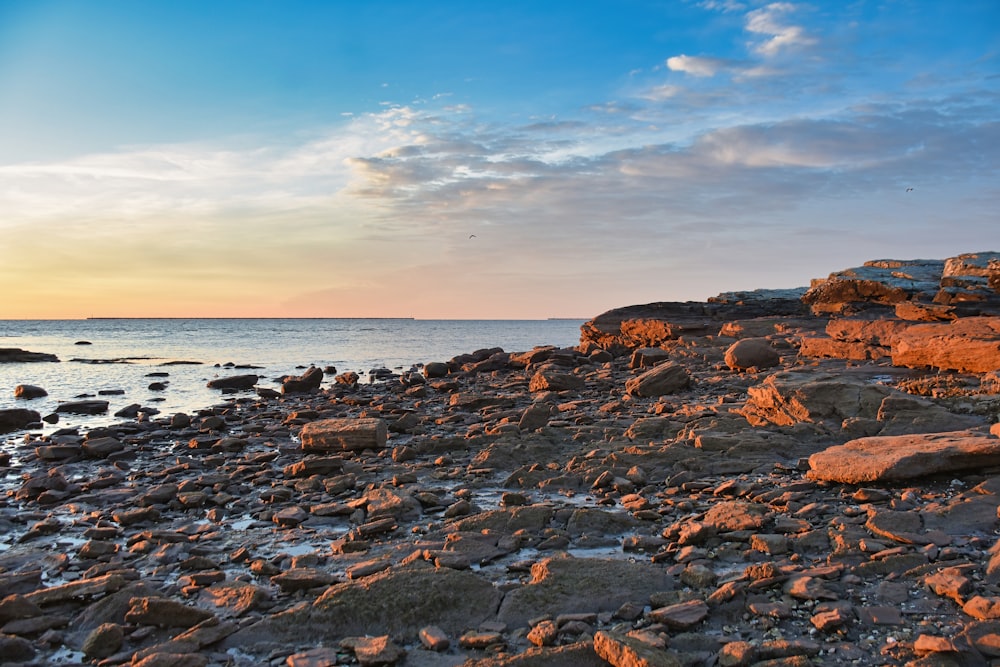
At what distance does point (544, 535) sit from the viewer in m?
6.68

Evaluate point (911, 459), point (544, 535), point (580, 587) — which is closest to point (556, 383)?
point (911, 459)

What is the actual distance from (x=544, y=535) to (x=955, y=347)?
10.9 metres

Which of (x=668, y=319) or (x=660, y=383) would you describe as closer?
(x=660, y=383)

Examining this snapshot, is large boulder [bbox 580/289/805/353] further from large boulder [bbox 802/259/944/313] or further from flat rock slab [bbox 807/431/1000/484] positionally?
flat rock slab [bbox 807/431/1000/484]

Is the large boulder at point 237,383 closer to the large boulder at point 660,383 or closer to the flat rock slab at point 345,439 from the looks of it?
the flat rock slab at point 345,439

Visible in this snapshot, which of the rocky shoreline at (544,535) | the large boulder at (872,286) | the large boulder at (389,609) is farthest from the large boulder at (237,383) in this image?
the large boulder at (872,286)

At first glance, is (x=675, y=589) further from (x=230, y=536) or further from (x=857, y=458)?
(x=230, y=536)

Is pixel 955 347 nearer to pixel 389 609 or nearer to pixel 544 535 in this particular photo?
pixel 544 535

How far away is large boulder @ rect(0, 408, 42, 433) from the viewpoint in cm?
1555

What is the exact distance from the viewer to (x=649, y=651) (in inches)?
158

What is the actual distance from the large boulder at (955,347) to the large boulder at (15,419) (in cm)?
1963

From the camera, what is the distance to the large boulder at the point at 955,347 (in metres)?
12.7

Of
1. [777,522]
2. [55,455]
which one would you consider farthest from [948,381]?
[55,455]

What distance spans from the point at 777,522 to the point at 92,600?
19.4 ft
